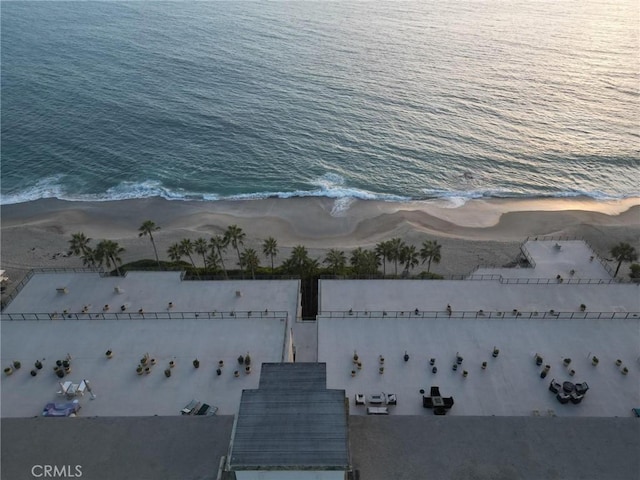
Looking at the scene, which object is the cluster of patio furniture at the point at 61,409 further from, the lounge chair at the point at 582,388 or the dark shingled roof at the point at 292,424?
the lounge chair at the point at 582,388

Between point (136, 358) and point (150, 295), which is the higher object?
point (136, 358)

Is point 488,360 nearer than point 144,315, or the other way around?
point 488,360

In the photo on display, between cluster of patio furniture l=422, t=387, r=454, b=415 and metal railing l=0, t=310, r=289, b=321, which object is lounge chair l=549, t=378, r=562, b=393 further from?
metal railing l=0, t=310, r=289, b=321

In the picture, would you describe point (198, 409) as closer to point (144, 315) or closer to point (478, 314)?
point (144, 315)

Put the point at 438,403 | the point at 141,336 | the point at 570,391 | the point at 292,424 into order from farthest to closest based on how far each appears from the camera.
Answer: the point at 141,336
the point at 570,391
the point at 438,403
the point at 292,424

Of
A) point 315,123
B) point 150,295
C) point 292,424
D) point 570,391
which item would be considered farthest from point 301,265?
point 315,123

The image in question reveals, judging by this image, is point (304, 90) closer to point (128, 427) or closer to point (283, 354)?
point (283, 354)

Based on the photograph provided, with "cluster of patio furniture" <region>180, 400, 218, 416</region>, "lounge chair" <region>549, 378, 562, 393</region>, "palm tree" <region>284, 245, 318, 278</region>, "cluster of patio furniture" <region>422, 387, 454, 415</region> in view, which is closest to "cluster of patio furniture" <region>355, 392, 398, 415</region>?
"cluster of patio furniture" <region>422, 387, 454, 415</region>
